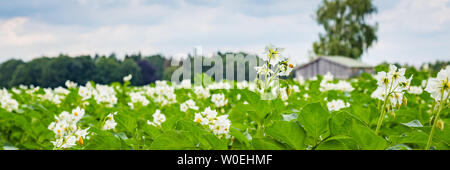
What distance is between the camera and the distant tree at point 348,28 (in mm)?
32656

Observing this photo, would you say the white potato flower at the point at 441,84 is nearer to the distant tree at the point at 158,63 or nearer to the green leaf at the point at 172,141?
the green leaf at the point at 172,141

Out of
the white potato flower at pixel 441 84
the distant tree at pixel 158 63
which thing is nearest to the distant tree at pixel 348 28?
the distant tree at pixel 158 63

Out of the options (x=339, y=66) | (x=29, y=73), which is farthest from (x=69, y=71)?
(x=339, y=66)

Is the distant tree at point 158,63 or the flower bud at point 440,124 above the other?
the flower bud at point 440,124

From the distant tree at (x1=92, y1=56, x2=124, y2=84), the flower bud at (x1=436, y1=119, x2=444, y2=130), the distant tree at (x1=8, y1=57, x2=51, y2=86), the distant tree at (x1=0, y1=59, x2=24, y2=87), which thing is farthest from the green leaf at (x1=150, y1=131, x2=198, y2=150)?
the distant tree at (x1=8, y1=57, x2=51, y2=86)

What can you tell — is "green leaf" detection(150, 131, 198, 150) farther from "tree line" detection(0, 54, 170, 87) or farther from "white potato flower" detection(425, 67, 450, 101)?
"tree line" detection(0, 54, 170, 87)

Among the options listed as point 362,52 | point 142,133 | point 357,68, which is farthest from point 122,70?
point 357,68

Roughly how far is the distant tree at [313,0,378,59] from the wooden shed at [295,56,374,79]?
2608 millimetres

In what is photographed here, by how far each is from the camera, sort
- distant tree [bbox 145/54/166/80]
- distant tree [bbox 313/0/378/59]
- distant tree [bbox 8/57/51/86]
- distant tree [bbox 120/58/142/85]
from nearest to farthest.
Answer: distant tree [bbox 120/58/142/85], distant tree [bbox 8/57/51/86], distant tree [bbox 145/54/166/80], distant tree [bbox 313/0/378/59]

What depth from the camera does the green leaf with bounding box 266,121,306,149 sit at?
80 centimetres

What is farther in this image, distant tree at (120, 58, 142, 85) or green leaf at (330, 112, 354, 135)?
distant tree at (120, 58, 142, 85)

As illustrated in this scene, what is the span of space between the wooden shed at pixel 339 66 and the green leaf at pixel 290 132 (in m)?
36.7
